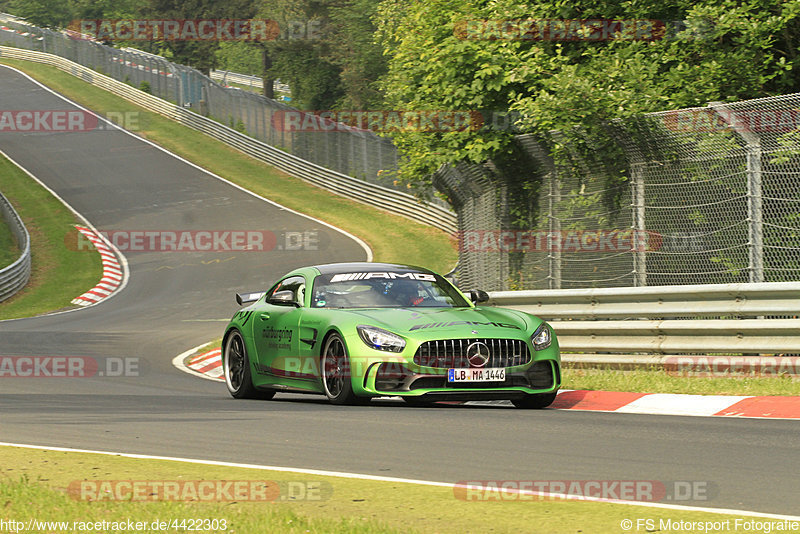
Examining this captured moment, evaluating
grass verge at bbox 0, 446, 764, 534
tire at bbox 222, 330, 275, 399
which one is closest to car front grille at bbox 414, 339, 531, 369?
tire at bbox 222, 330, 275, 399

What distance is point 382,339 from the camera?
9.56m

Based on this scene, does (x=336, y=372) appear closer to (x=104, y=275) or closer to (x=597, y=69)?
(x=597, y=69)

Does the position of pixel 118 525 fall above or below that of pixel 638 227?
below

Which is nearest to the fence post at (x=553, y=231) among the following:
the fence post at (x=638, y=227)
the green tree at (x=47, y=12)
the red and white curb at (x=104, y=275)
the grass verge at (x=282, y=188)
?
the fence post at (x=638, y=227)

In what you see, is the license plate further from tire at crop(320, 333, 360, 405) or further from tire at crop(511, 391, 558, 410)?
tire at crop(320, 333, 360, 405)

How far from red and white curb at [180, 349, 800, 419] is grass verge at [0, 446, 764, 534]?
3.88 m

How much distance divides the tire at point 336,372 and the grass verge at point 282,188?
80.2 feet

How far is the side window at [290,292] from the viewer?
35.1 ft

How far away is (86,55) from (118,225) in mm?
35084

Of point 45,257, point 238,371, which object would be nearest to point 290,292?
point 238,371

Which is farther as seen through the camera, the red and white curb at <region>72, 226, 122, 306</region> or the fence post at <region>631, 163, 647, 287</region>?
the red and white curb at <region>72, 226, 122, 306</region>

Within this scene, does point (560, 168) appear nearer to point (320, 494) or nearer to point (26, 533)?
point (320, 494)

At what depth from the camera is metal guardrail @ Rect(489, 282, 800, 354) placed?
10.9 m

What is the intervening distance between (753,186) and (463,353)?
349 centimetres
